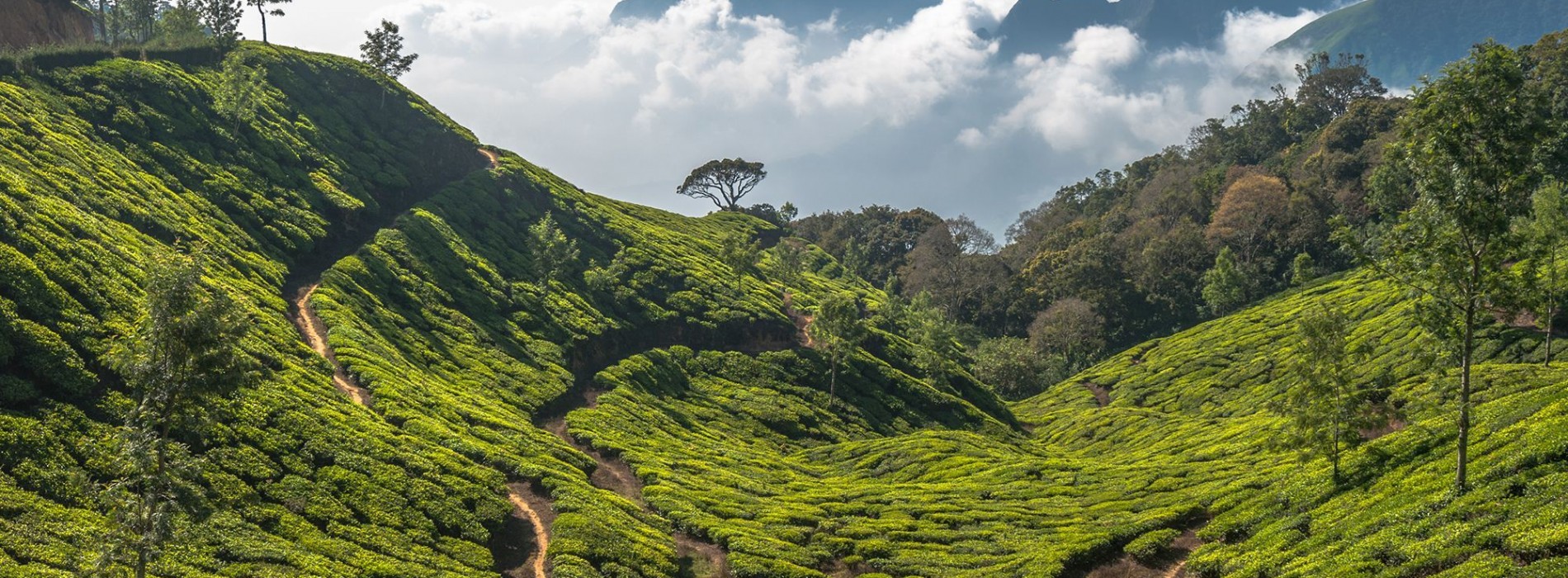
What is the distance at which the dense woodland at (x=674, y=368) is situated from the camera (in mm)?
30438

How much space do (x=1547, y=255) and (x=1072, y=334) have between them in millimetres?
97188

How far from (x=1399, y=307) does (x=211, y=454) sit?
90.6 meters

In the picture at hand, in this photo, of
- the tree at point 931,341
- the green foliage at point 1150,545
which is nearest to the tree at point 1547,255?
the green foliage at point 1150,545

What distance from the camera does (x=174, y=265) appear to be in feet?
85.7

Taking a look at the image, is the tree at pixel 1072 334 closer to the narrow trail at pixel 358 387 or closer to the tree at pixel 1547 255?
the tree at pixel 1547 255

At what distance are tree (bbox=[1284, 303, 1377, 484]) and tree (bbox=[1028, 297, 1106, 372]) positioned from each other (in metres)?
85.7

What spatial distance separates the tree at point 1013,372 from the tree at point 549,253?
55889 millimetres

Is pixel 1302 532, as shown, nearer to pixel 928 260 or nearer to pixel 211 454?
pixel 211 454

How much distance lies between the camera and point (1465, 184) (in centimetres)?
3053

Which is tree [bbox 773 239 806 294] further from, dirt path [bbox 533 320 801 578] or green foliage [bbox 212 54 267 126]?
green foliage [bbox 212 54 267 126]

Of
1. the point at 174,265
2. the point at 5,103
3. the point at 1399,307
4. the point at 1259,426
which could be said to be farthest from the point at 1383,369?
the point at 5,103

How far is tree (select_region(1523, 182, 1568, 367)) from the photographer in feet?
99.7

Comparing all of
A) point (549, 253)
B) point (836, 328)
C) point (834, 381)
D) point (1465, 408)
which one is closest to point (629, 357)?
point (549, 253)

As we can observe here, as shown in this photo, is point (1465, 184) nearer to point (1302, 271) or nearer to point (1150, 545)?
point (1150, 545)
